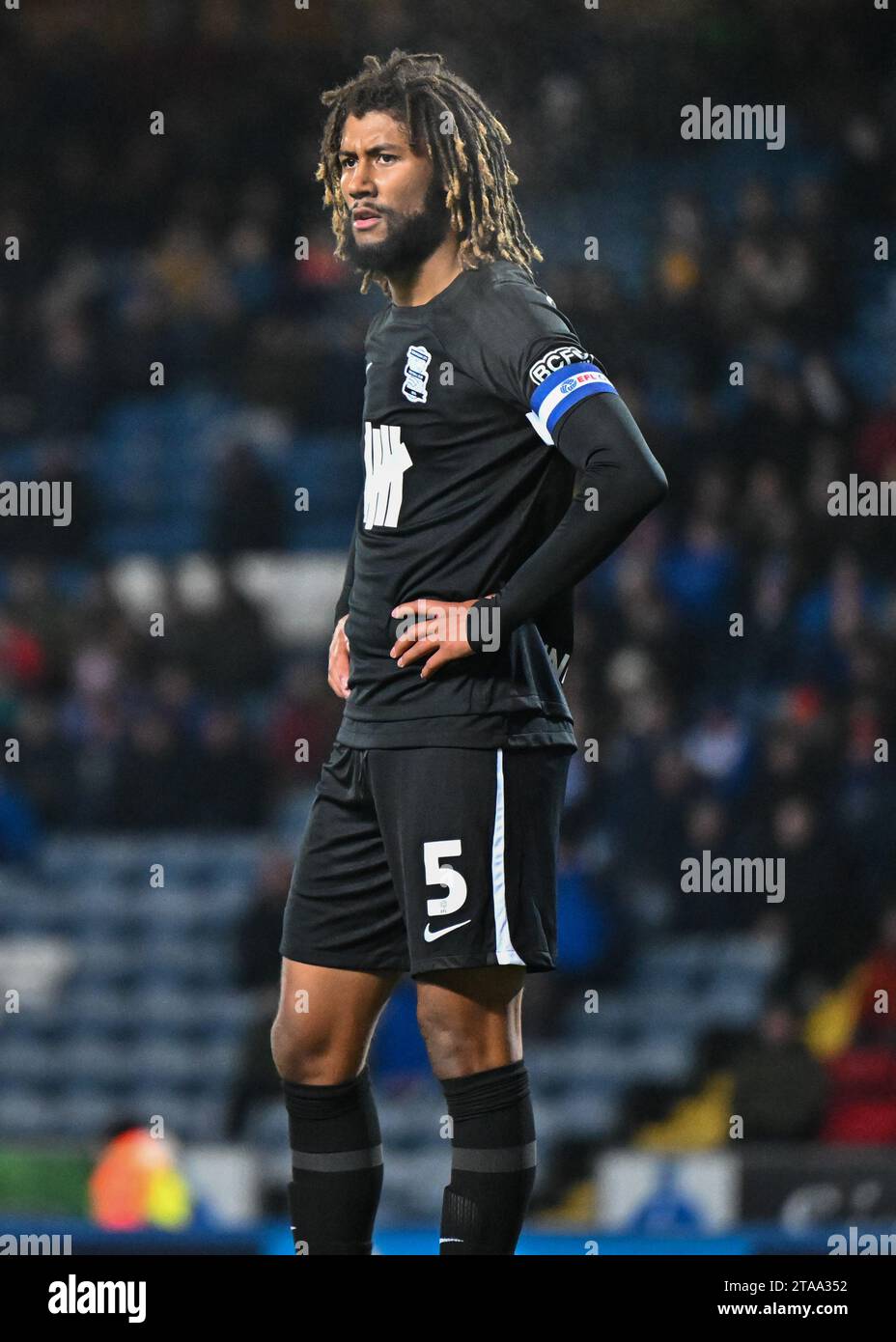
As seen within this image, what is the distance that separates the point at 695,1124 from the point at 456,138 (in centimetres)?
422

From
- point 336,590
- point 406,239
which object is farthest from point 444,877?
point 336,590

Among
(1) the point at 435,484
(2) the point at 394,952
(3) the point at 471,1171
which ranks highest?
(1) the point at 435,484

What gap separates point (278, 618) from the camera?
774cm

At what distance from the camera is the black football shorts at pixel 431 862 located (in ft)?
8.92

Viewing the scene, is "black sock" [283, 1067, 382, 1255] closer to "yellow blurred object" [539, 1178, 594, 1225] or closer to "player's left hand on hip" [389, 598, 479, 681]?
"player's left hand on hip" [389, 598, 479, 681]

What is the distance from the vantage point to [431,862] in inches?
107

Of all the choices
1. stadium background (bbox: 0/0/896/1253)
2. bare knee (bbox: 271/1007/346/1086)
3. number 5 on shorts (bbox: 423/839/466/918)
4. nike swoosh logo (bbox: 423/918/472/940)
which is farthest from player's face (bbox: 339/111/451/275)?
stadium background (bbox: 0/0/896/1253)

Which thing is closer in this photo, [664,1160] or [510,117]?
[664,1160]

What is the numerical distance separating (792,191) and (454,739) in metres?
6.15

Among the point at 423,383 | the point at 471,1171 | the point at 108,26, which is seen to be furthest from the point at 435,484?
the point at 108,26

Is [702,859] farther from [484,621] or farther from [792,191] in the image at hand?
[484,621]

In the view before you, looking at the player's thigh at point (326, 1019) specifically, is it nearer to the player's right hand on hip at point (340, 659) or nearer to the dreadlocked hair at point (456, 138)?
the player's right hand on hip at point (340, 659)

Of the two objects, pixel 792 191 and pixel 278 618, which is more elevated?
pixel 792 191

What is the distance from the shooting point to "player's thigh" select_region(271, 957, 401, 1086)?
283 cm
